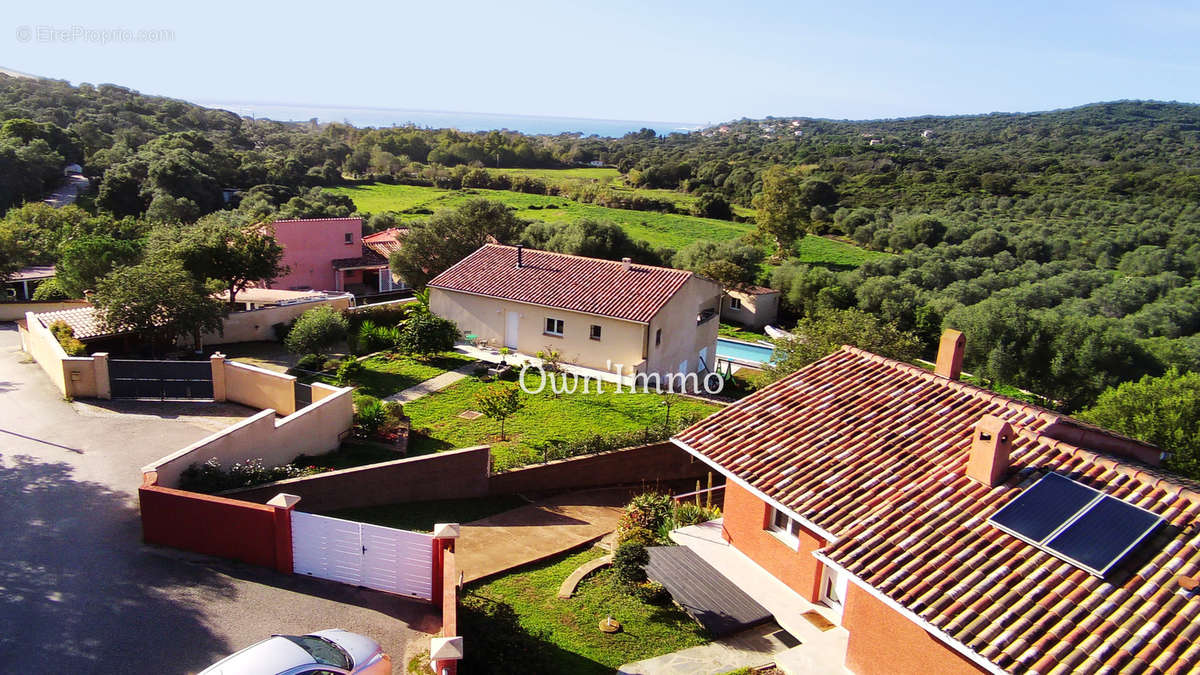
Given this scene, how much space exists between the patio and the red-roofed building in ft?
41.5

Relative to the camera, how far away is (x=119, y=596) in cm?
1123

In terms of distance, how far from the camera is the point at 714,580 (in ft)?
42.3

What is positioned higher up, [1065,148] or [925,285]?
[1065,148]

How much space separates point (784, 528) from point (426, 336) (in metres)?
17.5

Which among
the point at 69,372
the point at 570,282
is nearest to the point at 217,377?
the point at 69,372

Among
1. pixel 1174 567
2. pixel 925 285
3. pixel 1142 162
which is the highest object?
pixel 1142 162

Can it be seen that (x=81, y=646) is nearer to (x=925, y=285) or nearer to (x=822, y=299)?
(x=822, y=299)

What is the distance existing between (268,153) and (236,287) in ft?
222

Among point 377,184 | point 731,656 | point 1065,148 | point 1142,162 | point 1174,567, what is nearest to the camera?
point 1174,567

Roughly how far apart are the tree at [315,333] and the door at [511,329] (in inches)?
252

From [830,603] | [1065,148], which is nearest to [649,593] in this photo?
[830,603]

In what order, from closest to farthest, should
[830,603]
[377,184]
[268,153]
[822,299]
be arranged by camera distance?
1. [830,603]
2. [822,299]
3. [268,153]
4. [377,184]

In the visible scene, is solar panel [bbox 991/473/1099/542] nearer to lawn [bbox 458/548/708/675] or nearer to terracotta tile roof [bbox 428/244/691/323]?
lawn [bbox 458/548/708/675]

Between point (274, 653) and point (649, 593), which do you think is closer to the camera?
point (274, 653)
